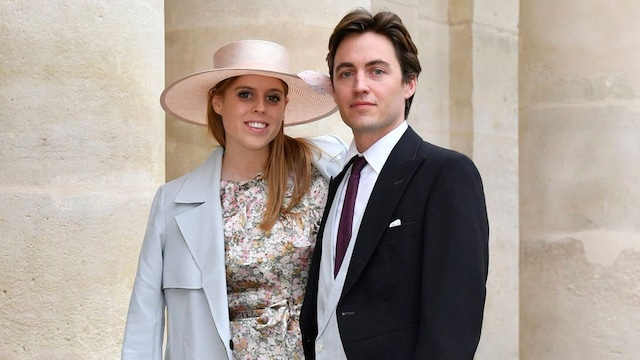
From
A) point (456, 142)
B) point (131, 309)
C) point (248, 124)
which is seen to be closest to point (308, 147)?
point (248, 124)

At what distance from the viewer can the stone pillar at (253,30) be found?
5184mm

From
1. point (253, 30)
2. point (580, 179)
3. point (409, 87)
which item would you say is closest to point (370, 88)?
point (409, 87)

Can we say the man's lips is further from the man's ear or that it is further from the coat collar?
the coat collar

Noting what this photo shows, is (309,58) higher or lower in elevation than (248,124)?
higher

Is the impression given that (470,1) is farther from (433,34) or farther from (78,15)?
(78,15)

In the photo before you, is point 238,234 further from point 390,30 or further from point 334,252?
point 390,30

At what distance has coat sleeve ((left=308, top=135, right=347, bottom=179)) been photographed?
3.45m

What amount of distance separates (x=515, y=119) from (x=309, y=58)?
8.17 feet

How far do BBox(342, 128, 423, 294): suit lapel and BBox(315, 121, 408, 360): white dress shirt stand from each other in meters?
0.04

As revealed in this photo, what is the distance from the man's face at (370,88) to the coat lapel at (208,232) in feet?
1.75

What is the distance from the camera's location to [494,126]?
7.20m

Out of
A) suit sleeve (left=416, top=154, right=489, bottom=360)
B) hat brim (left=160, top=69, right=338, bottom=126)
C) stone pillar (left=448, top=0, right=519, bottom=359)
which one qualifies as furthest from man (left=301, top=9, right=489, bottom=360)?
stone pillar (left=448, top=0, right=519, bottom=359)

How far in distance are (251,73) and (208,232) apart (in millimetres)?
527

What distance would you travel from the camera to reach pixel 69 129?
4.14m
